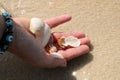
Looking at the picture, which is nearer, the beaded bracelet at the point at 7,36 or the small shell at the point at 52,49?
the beaded bracelet at the point at 7,36

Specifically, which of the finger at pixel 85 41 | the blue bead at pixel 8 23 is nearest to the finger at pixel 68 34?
the finger at pixel 85 41

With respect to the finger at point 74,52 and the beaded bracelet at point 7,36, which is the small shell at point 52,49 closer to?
the finger at point 74,52

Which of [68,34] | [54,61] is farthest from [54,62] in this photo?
[68,34]

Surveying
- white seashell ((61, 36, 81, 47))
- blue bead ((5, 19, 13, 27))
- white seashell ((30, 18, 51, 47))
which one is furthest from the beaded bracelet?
white seashell ((61, 36, 81, 47))

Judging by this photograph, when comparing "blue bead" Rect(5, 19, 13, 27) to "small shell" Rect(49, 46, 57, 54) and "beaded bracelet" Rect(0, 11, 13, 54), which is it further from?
"small shell" Rect(49, 46, 57, 54)

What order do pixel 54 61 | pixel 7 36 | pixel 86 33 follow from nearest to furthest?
pixel 7 36
pixel 54 61
pixel 86 33

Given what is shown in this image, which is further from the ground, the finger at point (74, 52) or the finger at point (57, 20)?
the finger at point (57, 20)

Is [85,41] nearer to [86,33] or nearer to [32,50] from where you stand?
[86,33]

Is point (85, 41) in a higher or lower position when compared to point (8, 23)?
lower
